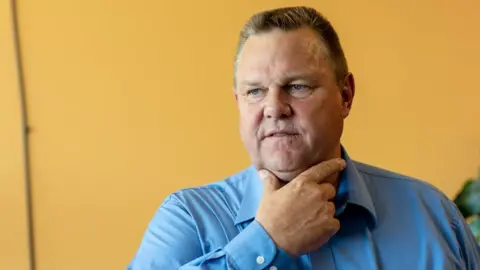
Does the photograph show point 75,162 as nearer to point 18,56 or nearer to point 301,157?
point 18,56

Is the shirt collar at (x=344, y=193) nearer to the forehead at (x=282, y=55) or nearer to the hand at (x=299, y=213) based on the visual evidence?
the hand at (x=299, y=213)

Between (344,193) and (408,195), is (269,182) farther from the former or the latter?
(408,195)

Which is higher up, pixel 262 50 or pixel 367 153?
pixel 262 50

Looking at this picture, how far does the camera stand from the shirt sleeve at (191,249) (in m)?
0.89

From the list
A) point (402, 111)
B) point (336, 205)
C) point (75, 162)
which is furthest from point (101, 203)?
point (402, 111)

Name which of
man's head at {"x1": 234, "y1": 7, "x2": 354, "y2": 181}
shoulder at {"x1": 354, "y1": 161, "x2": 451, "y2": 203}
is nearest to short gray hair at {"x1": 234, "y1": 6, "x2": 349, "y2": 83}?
man's head at {"x1": 234, "y1": 7, "x2": 354, "y2": 181}

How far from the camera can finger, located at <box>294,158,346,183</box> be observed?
99cm

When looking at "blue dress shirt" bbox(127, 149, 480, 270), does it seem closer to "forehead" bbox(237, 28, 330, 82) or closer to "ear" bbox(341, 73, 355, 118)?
"ear" bbox(341, 73, 355, 118)

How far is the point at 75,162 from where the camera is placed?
5.40 feet

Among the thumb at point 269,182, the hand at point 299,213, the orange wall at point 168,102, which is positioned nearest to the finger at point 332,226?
the hand at point 299,213

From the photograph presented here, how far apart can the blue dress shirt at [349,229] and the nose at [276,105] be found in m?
0.16

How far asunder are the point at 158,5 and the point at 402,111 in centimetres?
83

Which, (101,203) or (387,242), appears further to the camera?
(101,203)

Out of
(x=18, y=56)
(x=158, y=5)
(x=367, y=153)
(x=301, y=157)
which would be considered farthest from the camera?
(x=367, y=153)
